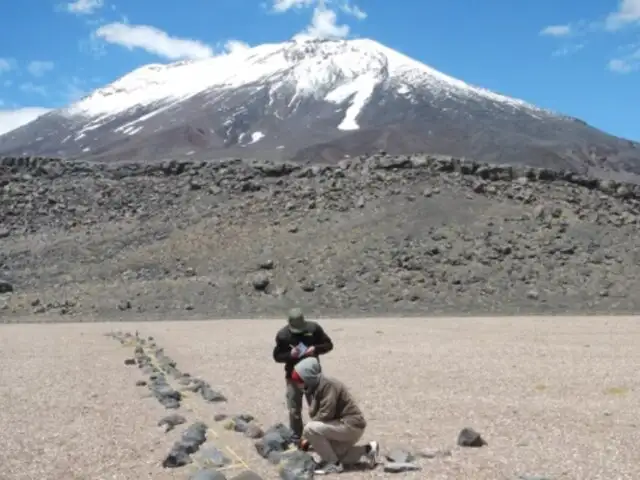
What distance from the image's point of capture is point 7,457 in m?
9.64

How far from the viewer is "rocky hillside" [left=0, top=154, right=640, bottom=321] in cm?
3359

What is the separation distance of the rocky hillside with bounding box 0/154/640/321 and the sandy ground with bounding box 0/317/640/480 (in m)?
8.47

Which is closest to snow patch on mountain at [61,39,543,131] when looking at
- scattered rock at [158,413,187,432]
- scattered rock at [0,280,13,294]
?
scattered rock at [0,280,13,294]

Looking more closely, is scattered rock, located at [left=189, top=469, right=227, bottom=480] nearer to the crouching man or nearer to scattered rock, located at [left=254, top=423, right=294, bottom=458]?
the crouching man

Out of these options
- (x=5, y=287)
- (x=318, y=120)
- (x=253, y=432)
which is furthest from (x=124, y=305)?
(x=318, y=120)

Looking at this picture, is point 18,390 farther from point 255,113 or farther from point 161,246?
point 255,113

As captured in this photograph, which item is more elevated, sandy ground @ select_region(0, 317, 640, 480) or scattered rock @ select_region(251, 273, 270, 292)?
scattered rock @ select_region(251, 273, 270, 292)

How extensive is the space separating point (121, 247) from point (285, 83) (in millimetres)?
140796

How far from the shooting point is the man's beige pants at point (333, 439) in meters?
8.74

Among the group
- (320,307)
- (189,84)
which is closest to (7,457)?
(320,307)

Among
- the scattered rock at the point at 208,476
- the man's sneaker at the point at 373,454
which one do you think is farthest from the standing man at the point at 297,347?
the scattered rock at the point at 208,476

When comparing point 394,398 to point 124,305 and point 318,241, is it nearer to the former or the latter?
point 124,305

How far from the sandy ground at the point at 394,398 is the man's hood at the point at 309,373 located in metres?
1.03

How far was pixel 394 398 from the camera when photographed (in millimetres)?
13070
